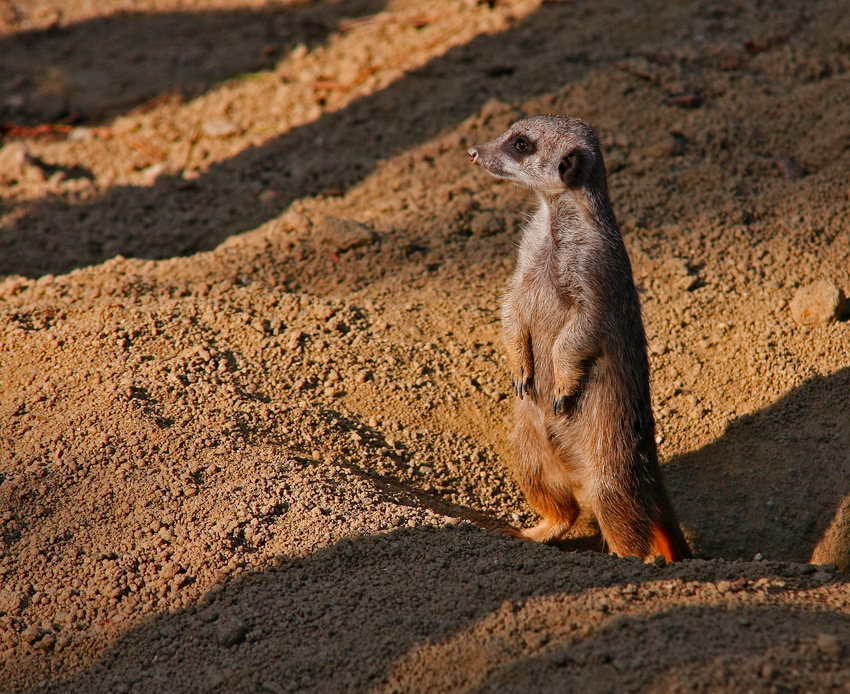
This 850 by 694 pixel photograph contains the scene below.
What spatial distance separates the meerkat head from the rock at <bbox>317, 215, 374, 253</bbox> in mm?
1258

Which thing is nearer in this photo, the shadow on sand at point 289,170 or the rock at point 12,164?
the shadow on sand at point 289,170

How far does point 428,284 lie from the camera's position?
13.9ft

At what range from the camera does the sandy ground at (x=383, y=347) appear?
2.24 metres

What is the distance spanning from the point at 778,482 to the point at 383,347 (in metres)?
1.98

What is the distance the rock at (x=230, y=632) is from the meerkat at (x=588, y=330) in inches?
61.7

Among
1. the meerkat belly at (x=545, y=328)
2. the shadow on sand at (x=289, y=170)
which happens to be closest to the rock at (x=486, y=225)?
the shadow on sand at (x=289, y=170)

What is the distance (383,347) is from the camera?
382 cm

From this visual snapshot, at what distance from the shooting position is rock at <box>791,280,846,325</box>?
12.6ft

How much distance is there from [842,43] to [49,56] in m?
6.51

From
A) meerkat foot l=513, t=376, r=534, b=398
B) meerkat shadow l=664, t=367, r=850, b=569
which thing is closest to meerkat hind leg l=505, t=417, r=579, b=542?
meerkat foot l=513, t=376, r=534, b=398

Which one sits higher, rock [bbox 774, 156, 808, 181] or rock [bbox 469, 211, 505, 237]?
rock [bbox 774, 156, 808, 181]

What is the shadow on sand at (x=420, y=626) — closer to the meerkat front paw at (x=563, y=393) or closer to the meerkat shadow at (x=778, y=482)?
the meerkat front paw at (x=563, y=393)

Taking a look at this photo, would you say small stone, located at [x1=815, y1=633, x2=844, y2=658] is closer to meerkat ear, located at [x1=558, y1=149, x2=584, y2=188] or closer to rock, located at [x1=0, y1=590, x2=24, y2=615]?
meerkat ear, located at [x1=558, y1=149, x2=584, y2=188]

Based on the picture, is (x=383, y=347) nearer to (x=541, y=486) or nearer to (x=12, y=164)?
(x=541, y=486)
